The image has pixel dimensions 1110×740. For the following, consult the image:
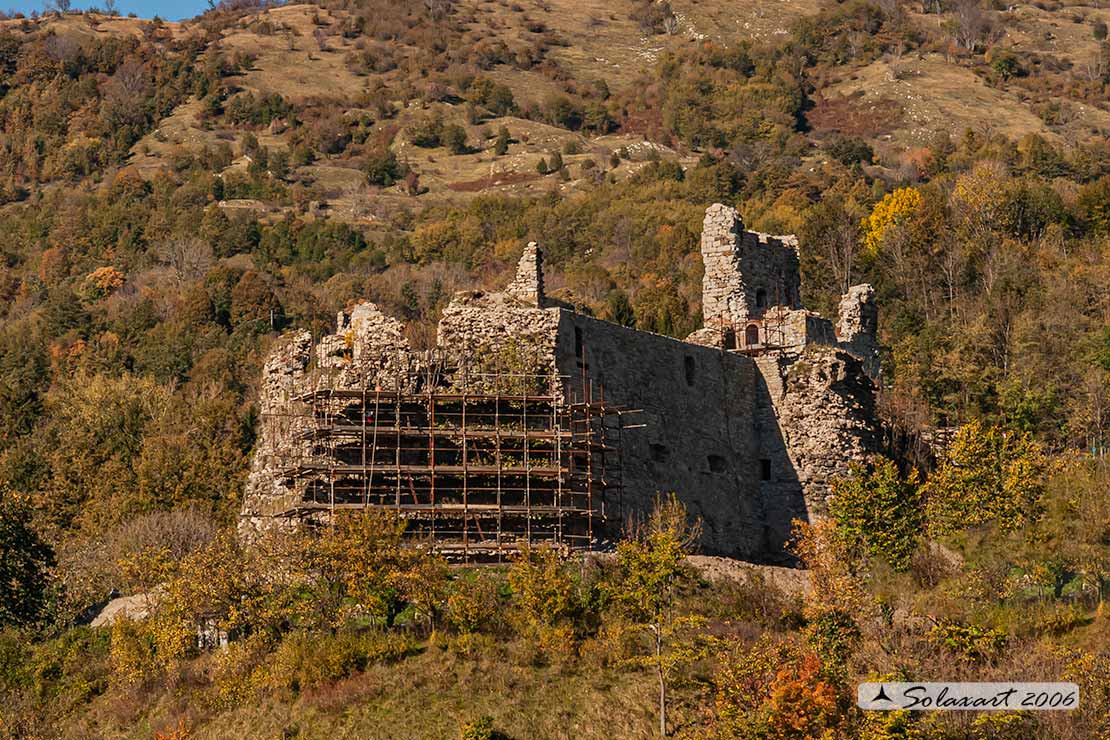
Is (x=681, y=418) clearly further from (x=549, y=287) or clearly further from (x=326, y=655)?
(x=549, y=287)

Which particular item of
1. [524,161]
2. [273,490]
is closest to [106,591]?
[273,490]

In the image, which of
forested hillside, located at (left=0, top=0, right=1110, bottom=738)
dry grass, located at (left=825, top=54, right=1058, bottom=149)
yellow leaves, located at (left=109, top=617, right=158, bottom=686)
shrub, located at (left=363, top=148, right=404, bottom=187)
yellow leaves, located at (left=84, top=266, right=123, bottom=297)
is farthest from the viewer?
shrub, located at (left=363, top=148, right=404, bottom=187)

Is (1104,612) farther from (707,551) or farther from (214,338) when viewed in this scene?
(214,338)

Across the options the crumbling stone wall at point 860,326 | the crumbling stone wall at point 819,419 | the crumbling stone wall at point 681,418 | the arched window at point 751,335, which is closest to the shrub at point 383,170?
the crumbling stone wall at point 860,326

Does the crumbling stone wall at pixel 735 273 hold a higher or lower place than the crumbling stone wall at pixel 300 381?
higher

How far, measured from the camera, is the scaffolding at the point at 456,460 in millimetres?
34875

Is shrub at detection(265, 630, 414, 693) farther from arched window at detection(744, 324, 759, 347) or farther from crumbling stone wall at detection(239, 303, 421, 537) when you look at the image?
arched window at detection(744, 324, 759, 347)

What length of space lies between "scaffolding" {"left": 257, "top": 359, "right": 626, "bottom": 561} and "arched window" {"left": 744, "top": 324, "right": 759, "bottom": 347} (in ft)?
31.0

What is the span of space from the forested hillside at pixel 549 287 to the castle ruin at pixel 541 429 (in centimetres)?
179

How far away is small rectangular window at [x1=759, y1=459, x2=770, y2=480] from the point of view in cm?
4225

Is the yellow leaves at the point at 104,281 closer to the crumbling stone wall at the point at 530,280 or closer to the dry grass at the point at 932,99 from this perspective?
the dry grass at the point at 932,99

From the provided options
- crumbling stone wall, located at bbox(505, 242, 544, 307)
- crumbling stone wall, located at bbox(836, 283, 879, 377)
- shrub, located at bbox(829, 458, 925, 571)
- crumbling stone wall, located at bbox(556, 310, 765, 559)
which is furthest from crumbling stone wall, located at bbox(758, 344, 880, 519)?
crumbling stone wall, located at bbox(505, 242, 544, 307)

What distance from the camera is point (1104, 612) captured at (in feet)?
108

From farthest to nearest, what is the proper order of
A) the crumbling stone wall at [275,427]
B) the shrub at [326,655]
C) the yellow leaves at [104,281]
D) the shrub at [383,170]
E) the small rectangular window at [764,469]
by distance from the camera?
the shrub at [383,170] → the yellow leaves at [104,281] → the small rectangular window at [764,469] → the crumbling stone wall at [275,427] → the shrub at [326,655]
